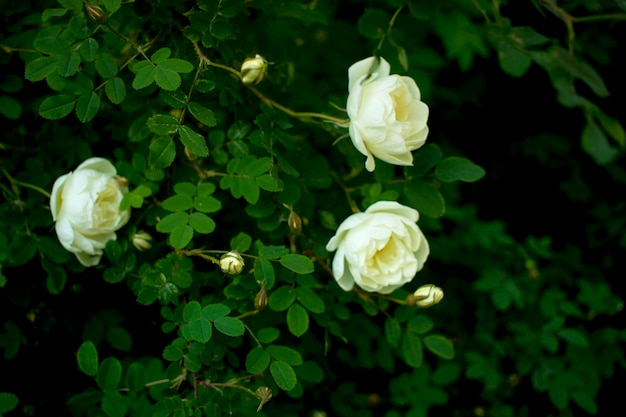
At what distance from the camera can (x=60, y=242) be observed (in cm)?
142

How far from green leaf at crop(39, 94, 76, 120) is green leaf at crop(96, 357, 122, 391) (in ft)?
1.79

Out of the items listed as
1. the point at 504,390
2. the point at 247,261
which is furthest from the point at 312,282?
the point at 504,390

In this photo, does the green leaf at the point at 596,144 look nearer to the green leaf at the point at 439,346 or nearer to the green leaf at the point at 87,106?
the green leaf at the point at 439,346

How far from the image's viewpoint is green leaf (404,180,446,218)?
4.71 feet

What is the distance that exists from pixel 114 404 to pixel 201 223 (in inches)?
17.8

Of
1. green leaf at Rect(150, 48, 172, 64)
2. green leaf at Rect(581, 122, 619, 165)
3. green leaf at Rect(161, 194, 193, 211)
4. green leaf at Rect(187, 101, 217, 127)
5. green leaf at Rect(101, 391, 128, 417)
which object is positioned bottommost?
green leaf at Rect(101, 391, 128, 417)

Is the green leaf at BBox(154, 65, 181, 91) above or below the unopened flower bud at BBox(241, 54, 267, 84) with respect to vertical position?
below

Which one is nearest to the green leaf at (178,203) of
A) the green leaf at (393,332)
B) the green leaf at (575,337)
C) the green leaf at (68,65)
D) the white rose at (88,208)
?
the white rose at (88,208)

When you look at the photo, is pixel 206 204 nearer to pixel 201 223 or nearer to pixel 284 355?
pixel 201 223

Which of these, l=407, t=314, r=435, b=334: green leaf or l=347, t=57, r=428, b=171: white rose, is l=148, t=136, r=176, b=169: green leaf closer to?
l=347, t=57, r=428, b=171: white rose

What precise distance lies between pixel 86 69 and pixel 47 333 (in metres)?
0.68

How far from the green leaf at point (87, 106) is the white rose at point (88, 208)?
12 cm

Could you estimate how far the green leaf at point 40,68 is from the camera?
1.28 m

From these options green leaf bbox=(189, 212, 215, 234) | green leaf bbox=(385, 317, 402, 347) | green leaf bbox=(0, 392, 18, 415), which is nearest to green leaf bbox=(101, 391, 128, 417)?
green leaf bbox=(0, 392, 18, 415)
